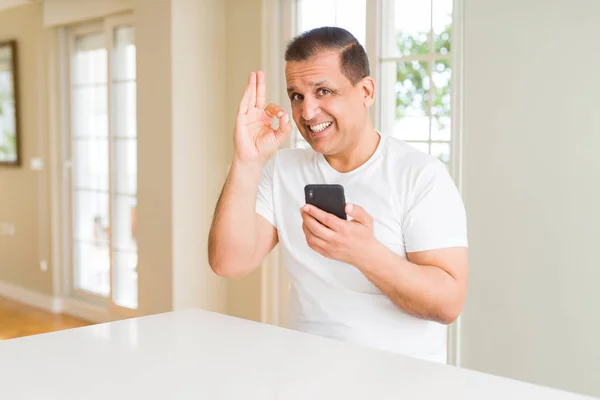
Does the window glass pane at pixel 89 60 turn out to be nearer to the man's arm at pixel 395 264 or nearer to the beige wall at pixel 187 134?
the beige wall at pixel 187 134

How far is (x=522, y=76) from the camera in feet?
10.1

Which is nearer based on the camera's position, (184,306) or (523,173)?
(523,173)

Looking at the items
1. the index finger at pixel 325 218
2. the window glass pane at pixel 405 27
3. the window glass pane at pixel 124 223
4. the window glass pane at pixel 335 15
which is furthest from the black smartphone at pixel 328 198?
the window glass pane at pixel 124 223

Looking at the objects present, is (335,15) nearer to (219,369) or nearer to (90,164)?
(90,164)

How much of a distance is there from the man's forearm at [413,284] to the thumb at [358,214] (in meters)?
0.06

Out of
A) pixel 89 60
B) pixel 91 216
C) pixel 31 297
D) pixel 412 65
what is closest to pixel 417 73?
pixel 412 65

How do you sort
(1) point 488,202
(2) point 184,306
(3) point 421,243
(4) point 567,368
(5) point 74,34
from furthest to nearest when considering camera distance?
(5) point 74,34 < (2) point 184,306 < (1) point 488,202 < (4) point 567,368 < (3) point 421,243

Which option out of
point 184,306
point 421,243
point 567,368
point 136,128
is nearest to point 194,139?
point 136,128

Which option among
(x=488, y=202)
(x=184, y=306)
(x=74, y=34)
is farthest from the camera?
(x=74, y=34)

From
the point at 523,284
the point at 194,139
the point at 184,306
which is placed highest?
the point at 194,139

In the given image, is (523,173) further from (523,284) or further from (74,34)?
(74,34)

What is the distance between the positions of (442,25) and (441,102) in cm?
36

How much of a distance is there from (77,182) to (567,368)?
398cm

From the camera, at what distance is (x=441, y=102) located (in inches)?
136
